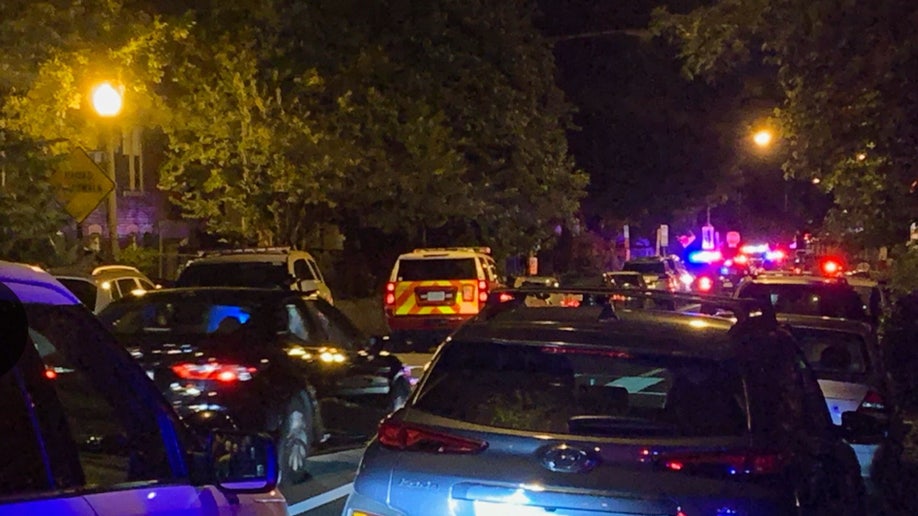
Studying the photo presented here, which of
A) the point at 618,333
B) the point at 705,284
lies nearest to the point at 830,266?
the point at 705,284

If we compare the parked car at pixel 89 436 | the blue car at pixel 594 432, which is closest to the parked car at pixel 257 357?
the blue car at pixel 594 432

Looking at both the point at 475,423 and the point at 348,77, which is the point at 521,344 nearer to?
the point at 475,423

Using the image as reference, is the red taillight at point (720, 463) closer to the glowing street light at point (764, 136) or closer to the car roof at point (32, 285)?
the car roof at point (32, 285)

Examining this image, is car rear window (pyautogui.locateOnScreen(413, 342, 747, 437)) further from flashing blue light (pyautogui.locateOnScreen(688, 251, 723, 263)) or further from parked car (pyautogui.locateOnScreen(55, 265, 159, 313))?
flashing blue light (pyautogui.locateOnScreen(688, 251, 723, 263))

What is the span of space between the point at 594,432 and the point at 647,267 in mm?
32516

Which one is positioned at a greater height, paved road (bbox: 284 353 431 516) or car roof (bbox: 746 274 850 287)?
car roof (bbox: 746 274 850 287)

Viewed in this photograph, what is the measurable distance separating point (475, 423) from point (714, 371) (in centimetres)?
96

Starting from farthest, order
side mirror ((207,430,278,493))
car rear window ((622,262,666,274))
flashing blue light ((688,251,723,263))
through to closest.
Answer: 1. flashing blue light ((688,251,723,263))
2. car rear window ((622,262,666,274))
3. side mirror ((207,430,278,493))

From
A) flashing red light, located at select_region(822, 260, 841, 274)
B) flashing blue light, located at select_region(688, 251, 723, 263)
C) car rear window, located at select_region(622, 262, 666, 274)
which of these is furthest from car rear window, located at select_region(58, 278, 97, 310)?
flashing blue light, located at select_region(688, 251, 723, 263)

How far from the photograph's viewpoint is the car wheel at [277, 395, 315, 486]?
10.0m

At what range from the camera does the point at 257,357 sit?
989 centimetres

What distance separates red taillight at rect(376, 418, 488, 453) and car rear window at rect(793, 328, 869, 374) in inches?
229

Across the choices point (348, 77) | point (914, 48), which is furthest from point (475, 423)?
point (348, 77)

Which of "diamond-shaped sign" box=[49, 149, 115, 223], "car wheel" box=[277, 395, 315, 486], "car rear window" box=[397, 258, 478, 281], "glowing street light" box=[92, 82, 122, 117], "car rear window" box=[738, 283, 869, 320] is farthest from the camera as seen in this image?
"car rear window" box=[397, 258, 478, 281]
